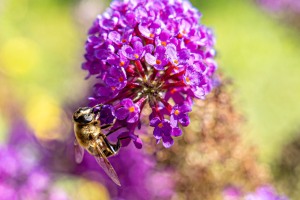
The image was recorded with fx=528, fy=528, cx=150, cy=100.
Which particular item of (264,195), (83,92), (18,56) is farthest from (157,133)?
(18,56)

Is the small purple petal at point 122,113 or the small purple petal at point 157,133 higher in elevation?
the small purple petal at point 157,133

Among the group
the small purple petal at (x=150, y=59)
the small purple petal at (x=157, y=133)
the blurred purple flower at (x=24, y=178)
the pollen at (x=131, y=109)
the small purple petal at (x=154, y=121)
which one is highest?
the small purple petal at (x=150, y=59)

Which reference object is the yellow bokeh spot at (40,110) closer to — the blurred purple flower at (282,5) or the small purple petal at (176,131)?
the blurred purple flower at (282,5)

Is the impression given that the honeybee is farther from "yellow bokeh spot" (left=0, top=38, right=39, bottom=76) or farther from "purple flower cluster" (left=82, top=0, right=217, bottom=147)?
"yellow bokeh spot" (left=0, top=38, right=39, bottom=76)

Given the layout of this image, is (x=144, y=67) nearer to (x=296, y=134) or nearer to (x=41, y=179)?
(x=41, y=179)

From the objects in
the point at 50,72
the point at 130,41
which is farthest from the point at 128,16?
the point at 50,72

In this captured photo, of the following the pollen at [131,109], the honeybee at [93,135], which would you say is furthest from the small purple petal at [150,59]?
the honeybee at [93,135]
